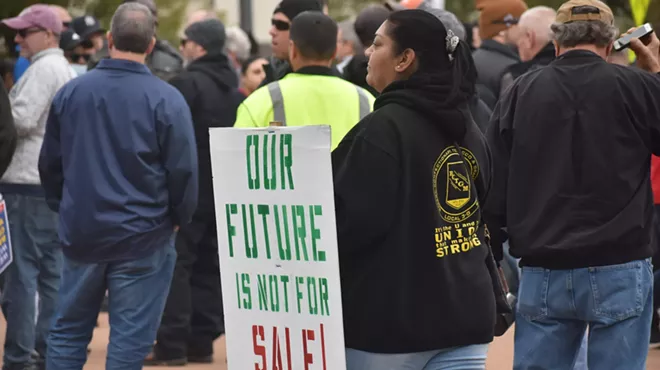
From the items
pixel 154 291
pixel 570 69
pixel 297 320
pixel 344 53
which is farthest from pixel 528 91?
pixel 344 53

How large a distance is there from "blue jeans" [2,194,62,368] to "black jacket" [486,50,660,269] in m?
3.99

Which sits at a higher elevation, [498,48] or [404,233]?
[404,233]

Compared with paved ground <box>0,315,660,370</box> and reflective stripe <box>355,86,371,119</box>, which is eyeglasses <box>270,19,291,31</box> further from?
paved ground <box>0,315,660,370</box>

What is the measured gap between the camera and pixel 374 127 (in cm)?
482

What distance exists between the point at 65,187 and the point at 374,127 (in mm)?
3018

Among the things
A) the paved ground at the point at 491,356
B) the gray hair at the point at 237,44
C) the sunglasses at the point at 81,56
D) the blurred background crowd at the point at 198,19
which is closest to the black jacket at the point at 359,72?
the blurred background crowd at the point at 198,19

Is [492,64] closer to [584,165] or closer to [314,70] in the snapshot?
[314,70]

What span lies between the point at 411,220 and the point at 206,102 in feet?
18.0

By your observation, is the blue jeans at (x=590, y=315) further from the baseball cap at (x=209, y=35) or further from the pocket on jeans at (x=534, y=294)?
the baseball cap at (x=209, y=35)

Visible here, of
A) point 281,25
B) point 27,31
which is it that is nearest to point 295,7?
point 281,25

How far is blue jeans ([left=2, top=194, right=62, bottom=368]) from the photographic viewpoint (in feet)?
29.7

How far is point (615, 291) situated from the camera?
601cm

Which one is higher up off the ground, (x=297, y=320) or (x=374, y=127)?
Answer: (x=374, y=127)

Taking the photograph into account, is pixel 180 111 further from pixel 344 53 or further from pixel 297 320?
pixel 344 53
